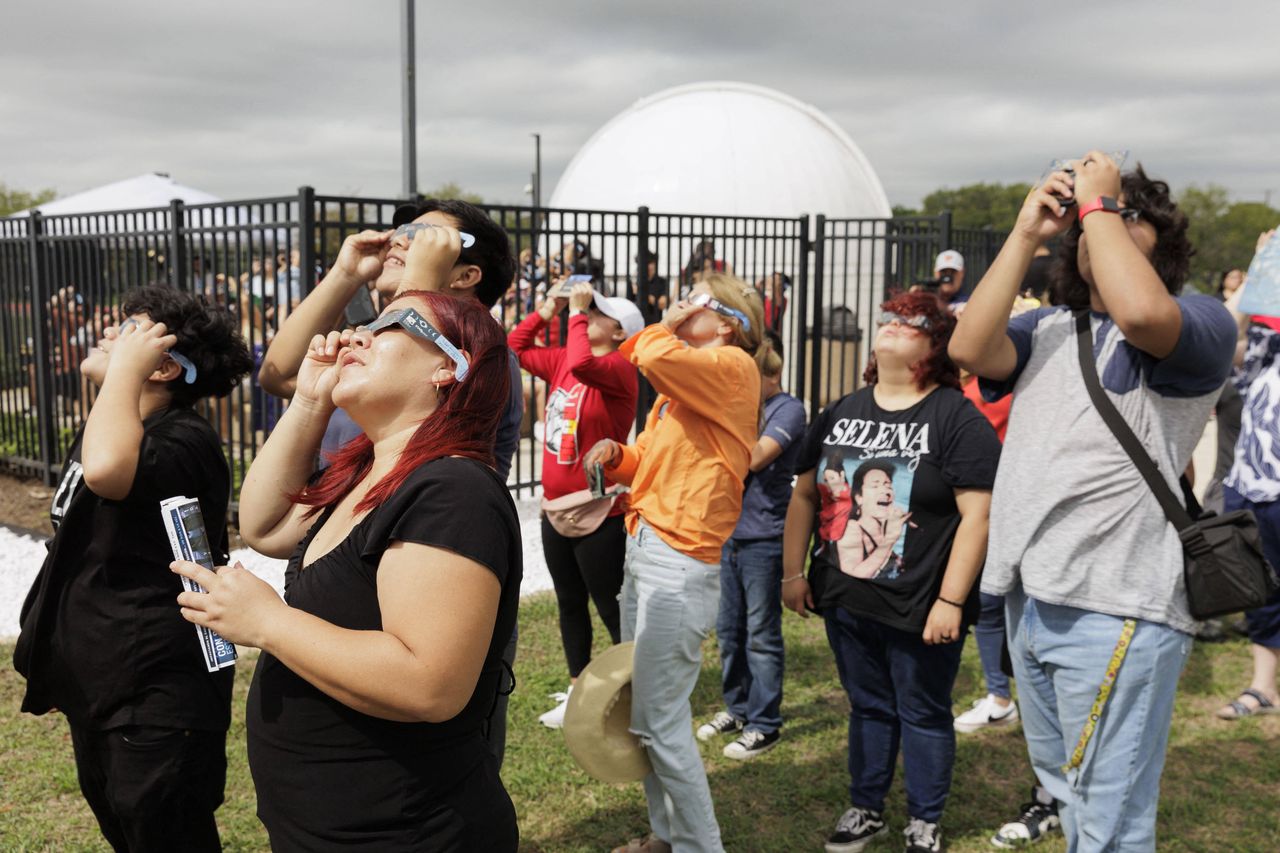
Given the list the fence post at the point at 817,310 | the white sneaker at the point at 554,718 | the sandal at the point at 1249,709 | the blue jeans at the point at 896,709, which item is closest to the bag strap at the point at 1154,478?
the blue jeans at the point at 896,709

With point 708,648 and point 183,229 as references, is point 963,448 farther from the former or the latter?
point 183,229

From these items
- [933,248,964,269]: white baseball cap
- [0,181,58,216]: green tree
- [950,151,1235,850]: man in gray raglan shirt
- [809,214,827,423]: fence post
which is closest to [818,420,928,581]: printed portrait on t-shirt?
[950,151,1235,850]: man in gray raglan shirt

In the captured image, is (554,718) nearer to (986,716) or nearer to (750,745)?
(750,745)

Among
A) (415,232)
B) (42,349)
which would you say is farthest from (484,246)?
(42,349)

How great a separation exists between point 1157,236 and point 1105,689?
1.19 meters

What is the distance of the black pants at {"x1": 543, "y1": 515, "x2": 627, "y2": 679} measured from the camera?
172 inches

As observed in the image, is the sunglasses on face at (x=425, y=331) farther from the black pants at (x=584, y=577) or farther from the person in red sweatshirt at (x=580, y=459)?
the black pants at (x=584, y=577)

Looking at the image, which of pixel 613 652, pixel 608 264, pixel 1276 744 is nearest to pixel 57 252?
pixel 613 652

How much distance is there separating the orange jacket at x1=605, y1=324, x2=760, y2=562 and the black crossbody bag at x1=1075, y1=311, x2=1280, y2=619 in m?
1.18

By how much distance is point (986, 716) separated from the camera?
4.77 m

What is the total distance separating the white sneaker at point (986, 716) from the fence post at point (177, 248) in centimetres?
626

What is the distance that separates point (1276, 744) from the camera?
15.3ft

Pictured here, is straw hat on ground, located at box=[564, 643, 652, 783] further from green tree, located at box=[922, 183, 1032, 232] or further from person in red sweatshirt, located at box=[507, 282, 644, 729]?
green tree, located at box=[922, 183, 1032, 232]

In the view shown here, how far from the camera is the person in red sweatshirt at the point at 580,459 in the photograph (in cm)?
427
